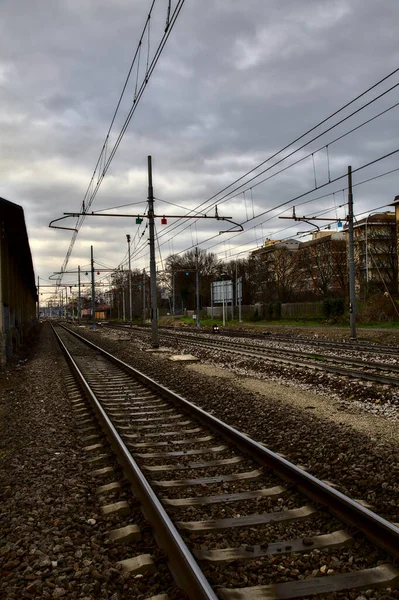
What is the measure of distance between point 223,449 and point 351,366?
30.3ft

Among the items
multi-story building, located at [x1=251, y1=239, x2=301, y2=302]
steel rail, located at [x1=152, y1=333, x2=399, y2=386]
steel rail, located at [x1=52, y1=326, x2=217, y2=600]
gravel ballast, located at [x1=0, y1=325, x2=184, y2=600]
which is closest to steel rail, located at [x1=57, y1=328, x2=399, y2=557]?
steel rail, located at [x1=52, y1=326, x2=217, y2=600]

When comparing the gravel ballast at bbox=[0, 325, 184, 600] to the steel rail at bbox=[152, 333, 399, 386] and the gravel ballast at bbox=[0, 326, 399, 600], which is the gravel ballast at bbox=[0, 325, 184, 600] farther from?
the steel rail at bbox=[152, 333, 399, 386]

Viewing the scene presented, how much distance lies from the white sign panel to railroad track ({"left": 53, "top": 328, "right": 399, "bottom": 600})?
133ft

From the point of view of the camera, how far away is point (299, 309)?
54.1 meters

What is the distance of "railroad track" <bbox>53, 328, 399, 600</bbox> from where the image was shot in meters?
3.43

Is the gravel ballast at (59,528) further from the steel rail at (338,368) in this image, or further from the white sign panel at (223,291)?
the white sign panel at (223,291)

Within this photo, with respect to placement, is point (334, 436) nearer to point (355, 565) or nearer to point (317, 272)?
point (355, 565)

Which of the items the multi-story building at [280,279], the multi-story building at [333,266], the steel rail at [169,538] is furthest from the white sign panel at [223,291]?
the steel rail at [169,538]

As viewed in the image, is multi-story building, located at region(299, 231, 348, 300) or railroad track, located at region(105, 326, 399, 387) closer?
railroad track, located at region(105, 326, 399, 387)

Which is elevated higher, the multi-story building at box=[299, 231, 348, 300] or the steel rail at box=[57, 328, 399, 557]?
the multi-story building at box=[299, 231, 348, 300]

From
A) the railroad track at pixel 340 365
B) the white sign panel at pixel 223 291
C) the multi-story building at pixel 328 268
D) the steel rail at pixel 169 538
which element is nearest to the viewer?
the steel rail at pixel 169 538

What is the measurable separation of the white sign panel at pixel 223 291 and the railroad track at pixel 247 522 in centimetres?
4053

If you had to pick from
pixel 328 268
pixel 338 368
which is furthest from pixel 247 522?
pixel 328 268

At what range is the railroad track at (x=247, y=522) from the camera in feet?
11.3
